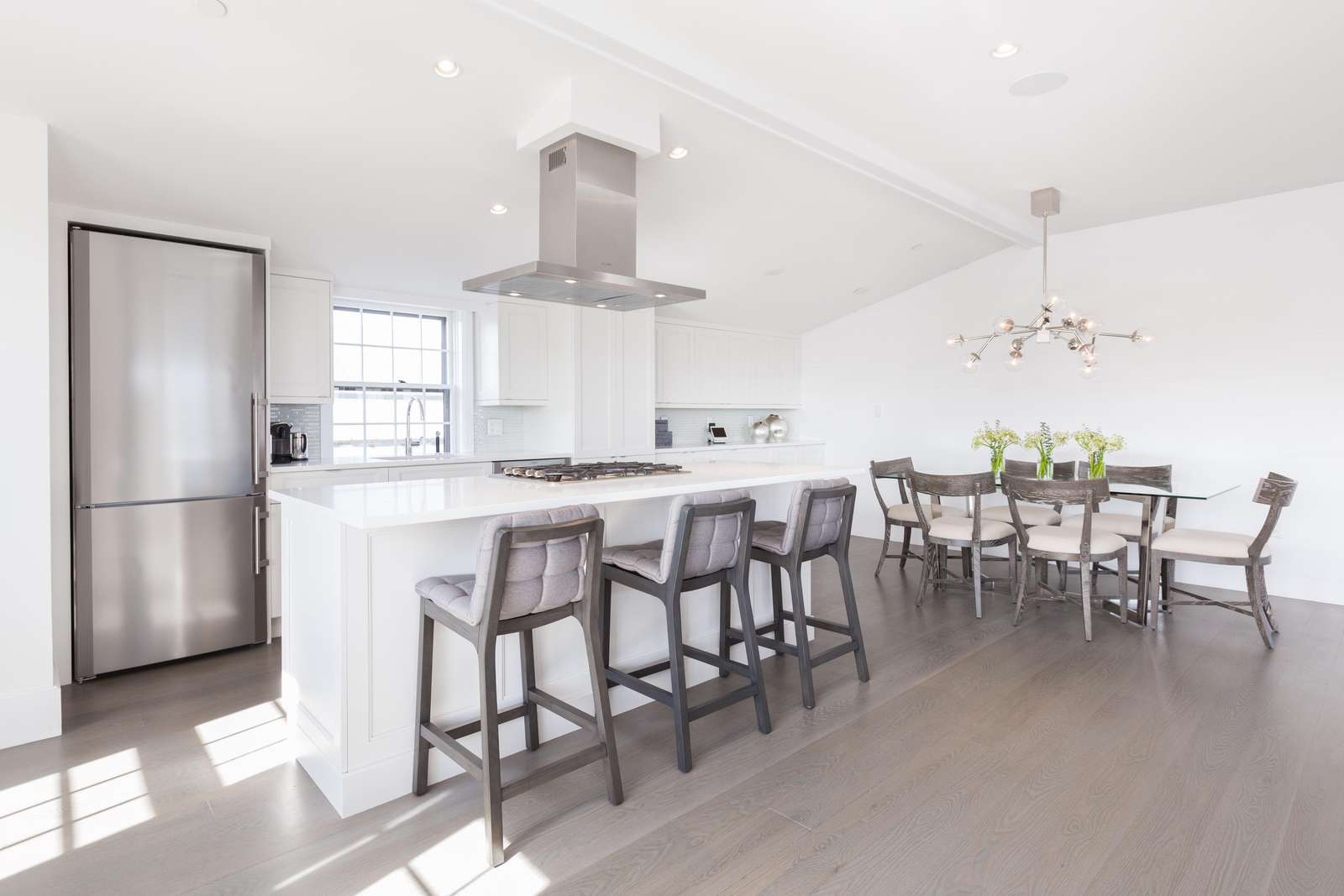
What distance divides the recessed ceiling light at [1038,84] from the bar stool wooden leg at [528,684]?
3177mm

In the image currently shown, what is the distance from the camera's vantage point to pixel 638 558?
2.61 metres

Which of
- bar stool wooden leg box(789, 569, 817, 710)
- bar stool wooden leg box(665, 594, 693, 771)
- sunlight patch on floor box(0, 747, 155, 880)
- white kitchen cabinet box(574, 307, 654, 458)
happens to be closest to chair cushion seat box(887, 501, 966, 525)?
white kitchen cabinet box(574, 307, 654, 458)

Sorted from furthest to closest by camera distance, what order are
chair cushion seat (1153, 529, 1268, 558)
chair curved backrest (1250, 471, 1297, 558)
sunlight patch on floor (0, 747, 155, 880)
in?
chair cushion seat (1153, 529, 1268, 558)
chair curved backrest (1250, 471, 1297, 558)
sunlight patch on floor (0, 747, 155, 880)

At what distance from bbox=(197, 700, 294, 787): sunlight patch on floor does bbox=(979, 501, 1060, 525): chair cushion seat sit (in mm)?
4241

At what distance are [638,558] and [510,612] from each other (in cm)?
67

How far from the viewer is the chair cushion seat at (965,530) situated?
4.59 metres

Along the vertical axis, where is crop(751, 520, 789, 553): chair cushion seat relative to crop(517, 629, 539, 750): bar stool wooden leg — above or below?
above

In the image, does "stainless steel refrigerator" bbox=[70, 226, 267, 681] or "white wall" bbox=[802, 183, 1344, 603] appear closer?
"stainless steel refrigerator" bbox=[70, 226, 267, 681]

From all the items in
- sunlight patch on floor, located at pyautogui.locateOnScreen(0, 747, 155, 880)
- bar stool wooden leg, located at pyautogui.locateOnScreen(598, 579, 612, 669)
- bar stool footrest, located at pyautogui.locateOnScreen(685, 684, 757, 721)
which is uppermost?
bar stool wooden leg, located at pyautogui.locateOnScreen(598, 579, 612, 669)

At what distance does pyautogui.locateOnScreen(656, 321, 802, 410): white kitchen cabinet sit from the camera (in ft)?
21.6

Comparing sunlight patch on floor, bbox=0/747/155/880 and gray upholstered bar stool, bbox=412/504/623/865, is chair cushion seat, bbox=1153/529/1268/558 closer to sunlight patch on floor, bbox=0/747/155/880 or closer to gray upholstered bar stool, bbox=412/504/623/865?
gray upholstered bar stool, bbox=412/504/623/865

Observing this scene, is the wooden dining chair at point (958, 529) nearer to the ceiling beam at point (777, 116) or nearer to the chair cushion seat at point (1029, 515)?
the chair cushion seat at point (1029, 515)

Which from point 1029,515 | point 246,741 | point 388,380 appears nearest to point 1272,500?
point 1029,515

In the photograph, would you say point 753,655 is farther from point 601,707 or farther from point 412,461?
point 412,461
